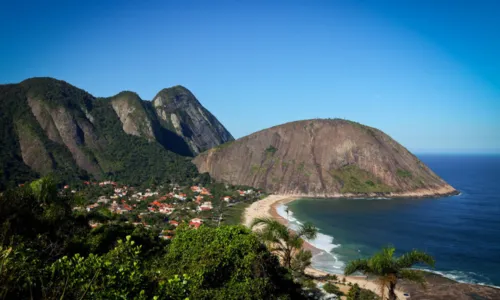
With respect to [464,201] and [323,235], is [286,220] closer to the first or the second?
[323,235]

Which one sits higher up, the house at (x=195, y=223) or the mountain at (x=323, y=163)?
the mountain at (x=323, y=163)

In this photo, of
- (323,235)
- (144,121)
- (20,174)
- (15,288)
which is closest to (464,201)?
(323,235)

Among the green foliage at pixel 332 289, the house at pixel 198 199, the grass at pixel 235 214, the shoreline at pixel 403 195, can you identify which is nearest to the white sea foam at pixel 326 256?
the green foliage at pixel 332 289

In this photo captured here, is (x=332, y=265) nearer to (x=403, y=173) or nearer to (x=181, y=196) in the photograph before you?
(x=181, y=196)

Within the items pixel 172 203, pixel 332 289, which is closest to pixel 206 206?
pixel 172 203

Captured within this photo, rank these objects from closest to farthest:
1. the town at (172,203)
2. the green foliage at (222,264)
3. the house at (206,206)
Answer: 1. the green foliage at (222,264)
2. the town at (172,203)
3. the house at (206,206)

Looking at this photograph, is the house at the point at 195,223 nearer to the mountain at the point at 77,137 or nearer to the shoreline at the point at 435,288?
the shoreline at the point at 435,288
